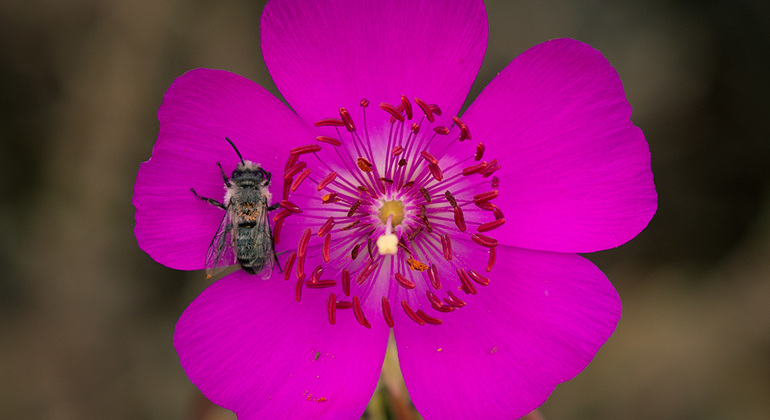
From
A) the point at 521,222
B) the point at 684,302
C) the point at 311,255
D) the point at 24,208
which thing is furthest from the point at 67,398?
the point at 684,302

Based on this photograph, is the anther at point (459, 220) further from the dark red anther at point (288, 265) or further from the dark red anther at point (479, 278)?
the dark red anther at point (288, 265)

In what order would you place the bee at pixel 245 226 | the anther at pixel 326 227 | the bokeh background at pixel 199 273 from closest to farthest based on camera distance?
the bee at pixel 245 226, the anther at pixel 326 227, the bokeh background at pixel 199 273

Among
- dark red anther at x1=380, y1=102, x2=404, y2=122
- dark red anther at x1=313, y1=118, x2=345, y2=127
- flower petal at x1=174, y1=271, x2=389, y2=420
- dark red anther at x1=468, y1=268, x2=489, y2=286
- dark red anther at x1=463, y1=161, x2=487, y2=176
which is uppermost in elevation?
dark red anther at x1=380, y1=102, x2=404, y2=122

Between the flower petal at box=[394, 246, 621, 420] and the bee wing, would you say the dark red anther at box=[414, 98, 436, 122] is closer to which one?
the flower petal at box=[394, 246, 621, 420]

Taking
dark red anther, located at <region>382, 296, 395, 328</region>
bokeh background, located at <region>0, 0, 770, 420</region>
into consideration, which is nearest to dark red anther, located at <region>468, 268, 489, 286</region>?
dark red anther, located at <region>382, 296, 395, 328</region>

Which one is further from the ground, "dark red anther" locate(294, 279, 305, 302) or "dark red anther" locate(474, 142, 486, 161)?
"dark red anther" locate(474, 142, 486, 161)

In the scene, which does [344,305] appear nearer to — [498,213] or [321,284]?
[321,284]

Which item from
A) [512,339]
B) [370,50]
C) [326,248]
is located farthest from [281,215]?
[512,339]

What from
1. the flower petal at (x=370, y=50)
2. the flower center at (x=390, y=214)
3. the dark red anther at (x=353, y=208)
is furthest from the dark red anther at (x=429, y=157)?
the dark red anther at (x=353, y=208)
